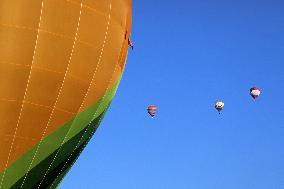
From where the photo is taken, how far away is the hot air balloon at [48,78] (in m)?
13.0

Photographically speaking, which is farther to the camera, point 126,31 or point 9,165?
point 126,31

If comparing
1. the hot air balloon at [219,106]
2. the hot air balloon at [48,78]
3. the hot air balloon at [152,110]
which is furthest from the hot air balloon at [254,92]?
the hot air balloon at [48,78]

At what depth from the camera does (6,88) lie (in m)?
13.0

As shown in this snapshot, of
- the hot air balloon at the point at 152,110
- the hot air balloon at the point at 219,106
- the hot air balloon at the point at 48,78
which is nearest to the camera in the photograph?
the hot air balloon at the point at 48,78

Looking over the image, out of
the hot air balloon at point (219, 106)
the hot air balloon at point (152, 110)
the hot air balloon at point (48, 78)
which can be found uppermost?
the hot air balloon at point (219, 106)

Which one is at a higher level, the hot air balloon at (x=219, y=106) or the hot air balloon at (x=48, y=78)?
the hot air balloon at (x=219, y=106)

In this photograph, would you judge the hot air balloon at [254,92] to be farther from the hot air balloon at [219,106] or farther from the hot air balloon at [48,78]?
the hot air balloon at [48,78]

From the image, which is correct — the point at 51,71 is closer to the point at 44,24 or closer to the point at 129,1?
the point at 44,24

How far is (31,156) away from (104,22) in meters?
3.71

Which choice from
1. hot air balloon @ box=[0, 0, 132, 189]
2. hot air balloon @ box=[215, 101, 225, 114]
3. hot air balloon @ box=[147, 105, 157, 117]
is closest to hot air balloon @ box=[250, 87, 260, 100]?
hot air balloon @ box=[215, 101, 225, 114]

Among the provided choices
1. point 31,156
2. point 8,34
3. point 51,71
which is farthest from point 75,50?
point 31,156

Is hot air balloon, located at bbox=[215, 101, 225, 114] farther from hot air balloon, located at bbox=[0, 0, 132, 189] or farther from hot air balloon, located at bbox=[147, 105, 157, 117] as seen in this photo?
hot air balloon, located at bbox=[0, 0, 132, 189]

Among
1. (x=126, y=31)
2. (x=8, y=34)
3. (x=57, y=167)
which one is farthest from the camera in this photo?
(x=126, y=31)

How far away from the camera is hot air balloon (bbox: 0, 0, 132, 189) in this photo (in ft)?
42.7
